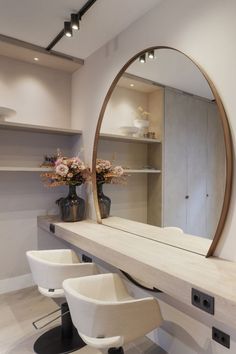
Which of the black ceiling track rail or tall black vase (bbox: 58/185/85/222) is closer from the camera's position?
the black ceiling track rail

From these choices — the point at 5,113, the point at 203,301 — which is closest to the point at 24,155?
the point at 5,113

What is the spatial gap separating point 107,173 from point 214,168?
1248 millimetres

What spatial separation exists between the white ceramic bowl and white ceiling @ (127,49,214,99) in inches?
14.0

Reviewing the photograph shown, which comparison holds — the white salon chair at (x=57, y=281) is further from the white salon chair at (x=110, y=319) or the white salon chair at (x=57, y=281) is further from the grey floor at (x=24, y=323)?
the white salon chair at (x=110, y=319)

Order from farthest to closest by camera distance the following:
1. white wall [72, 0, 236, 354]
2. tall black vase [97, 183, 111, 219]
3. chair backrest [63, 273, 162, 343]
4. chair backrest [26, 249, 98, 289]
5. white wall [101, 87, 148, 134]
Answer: tall black vase [97, 183, 111, 219] → white wall [101, 87, 148, 134] → chair backrest [26, 249, 98, 289] → white wall [72, 0, 236, 354] → chair backrest [63, 273, 162, 343]

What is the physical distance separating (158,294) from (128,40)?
7.10ft

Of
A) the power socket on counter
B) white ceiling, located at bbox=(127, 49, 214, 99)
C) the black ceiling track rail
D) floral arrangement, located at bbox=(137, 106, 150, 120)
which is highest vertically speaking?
the black ceiling track rail

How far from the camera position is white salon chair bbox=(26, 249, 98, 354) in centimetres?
177

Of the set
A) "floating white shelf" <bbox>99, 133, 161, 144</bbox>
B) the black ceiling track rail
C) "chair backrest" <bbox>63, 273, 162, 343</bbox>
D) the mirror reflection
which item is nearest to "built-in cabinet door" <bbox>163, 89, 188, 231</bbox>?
the mirror reflection

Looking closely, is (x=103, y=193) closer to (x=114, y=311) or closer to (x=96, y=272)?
(x=96, y=272)

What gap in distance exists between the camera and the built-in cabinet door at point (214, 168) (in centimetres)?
151

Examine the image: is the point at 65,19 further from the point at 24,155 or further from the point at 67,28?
A: the point at 24,155

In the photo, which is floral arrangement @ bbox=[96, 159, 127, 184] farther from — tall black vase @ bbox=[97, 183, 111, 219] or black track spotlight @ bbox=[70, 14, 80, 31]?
black track spotlight @ bbox=[70, 14, 80, 31]

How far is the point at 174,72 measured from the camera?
1861 mm
